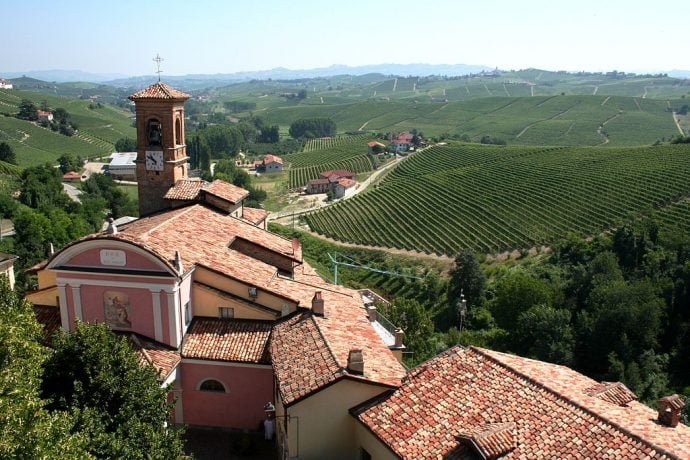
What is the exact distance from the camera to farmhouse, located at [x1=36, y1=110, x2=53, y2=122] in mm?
156125

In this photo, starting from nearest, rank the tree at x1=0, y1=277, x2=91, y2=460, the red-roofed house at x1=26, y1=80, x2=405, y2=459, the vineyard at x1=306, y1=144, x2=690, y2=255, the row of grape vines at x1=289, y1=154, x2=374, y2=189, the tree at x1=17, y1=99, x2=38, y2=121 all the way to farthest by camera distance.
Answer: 1. the tree at x1=0, y1=277, x2=91, y2=460
2. the red-roofed house at x1=26, y1=80, x2=405, y2=459
3. the vineyard at x1=306, y1=144, x2=690, y2=255
4. the row of grape vines at x1=289, y1=154, x2=374, y2=189
5. the tree at x1=17, y1=99, x2=38, y2=121

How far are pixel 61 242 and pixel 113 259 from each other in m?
39.3

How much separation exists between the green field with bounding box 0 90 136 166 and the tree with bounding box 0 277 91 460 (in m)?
117

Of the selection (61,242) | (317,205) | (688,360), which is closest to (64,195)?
(61,242)

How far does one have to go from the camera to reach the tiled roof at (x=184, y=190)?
3023 cm

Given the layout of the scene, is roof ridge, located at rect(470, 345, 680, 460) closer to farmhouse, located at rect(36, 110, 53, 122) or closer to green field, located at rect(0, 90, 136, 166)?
green field, located at rect(0, 90, 136, 166)

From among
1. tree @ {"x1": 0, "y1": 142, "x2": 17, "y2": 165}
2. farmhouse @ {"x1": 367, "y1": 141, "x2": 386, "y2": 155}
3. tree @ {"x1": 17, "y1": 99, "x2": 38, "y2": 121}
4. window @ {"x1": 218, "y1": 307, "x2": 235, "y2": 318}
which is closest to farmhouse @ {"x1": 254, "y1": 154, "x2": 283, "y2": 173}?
farmhouse @ {"x1": 367, "y1": 141, "x2": 386, "y2": 155}

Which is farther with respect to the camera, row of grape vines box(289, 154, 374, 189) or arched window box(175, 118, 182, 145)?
row of grape vines box(289, 154, 374, 189)

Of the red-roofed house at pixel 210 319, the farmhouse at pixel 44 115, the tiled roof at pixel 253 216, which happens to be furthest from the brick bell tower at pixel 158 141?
the farmhouse at pixel 44 115

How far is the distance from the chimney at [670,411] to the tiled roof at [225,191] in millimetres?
20959

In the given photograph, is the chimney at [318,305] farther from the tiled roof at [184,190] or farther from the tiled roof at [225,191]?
the tiled roof at [184,190]

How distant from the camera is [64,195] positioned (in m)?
78.8

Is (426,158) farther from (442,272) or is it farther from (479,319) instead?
(479,319)

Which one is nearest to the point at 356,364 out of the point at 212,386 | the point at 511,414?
the point at 511,414
